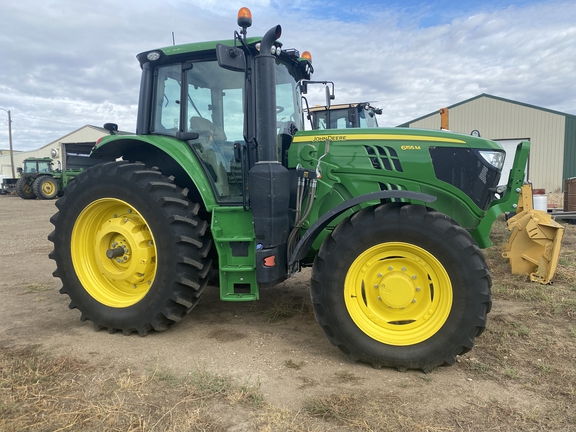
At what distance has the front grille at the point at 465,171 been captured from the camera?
3445mm

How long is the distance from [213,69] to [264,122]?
849mm

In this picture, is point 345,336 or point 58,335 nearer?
point 345,336

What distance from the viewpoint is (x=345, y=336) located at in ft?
10.0

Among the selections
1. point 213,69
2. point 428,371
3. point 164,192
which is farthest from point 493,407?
point 213,69

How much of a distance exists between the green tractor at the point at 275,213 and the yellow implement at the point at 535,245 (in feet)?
6.26

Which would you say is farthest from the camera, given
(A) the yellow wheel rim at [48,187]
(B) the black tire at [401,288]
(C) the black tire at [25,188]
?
(C) the black tire at [25,188]

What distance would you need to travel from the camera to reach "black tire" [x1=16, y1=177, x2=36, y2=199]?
78.0 feet

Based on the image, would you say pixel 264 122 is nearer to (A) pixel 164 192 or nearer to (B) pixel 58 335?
(A) pixel 164 192

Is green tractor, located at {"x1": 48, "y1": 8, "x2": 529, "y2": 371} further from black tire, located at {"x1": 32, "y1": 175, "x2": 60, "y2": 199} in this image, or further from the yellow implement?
black tire, located at {"x1": 32, "y1": 175, "x2": 60, "y2": 199}

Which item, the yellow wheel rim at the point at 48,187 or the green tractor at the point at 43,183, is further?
the yellow wheel rim at the point at 48,187

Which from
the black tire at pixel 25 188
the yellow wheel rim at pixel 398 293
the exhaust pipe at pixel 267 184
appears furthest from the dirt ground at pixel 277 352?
the black tire at pixel 25 188

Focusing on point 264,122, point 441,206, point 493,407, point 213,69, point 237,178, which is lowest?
point 493,407

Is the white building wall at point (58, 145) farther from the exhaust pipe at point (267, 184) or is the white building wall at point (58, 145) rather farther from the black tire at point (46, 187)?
the exhaust pipe at point (267, 184)

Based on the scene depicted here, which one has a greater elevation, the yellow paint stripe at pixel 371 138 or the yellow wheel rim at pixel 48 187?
the yellow paint stripe at pixel 371 138
